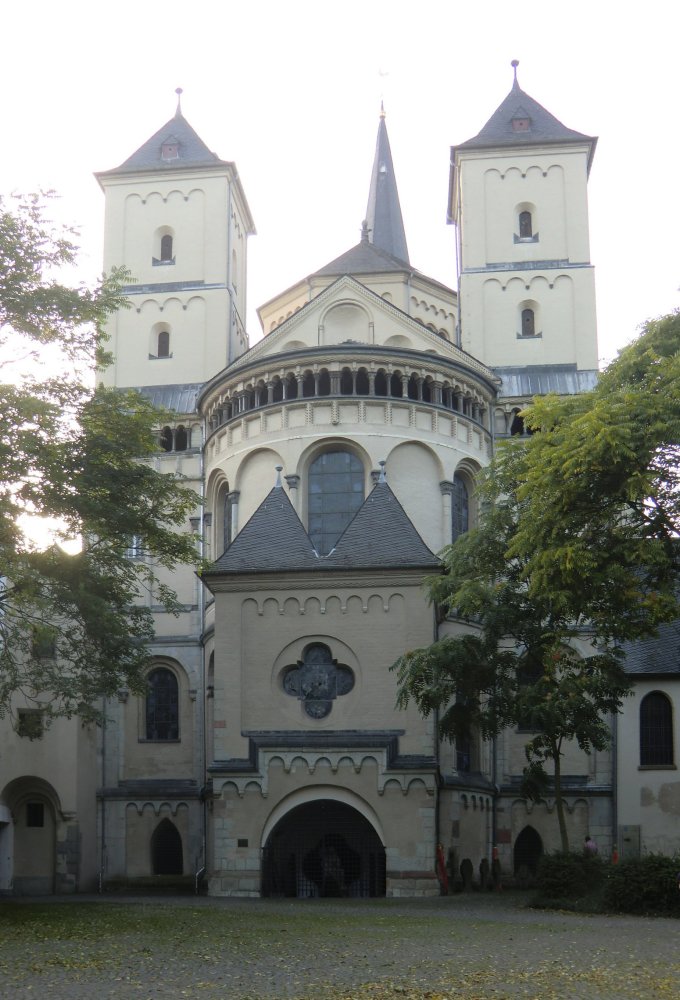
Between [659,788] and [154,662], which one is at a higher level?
[154,662]

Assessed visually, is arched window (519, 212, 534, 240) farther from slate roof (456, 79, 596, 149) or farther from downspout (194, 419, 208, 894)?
downspout (194, 419, 208, 894)

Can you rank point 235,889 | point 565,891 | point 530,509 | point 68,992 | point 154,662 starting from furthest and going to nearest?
point 154,662
point 235,889
point 565,891
point 530,509
point 68,992

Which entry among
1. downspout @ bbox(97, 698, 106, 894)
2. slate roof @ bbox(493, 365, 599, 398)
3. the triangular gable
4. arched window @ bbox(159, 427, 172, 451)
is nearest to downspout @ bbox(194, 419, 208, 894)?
arched window @ bbox(159, 427, 172, 451)

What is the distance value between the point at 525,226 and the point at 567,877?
28.7 metres

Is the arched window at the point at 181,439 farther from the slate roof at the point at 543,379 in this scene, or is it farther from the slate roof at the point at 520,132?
the slate roof at the point at 520,132

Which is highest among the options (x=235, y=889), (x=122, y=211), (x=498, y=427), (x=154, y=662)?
(x=122, y=211)

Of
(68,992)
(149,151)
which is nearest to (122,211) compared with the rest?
(149,151)

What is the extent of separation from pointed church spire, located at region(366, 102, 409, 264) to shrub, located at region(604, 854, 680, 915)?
39.9 m

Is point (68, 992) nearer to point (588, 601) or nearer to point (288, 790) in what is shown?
point (588, 601)

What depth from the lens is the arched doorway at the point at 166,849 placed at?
42.4 meters

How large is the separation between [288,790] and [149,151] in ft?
95.6

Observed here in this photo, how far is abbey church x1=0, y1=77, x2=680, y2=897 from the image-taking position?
33.7m

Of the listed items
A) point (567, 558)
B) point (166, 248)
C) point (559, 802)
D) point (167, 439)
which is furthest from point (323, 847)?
point (166, 248)

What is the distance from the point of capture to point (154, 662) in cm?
4441
